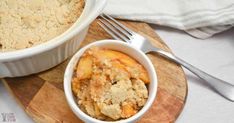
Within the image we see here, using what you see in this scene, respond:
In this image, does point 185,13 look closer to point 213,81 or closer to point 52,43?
point 213,81

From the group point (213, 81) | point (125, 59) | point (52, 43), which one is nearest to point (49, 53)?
point (52, 43)

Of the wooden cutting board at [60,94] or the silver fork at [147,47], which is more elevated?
the silver fork at [147,47]

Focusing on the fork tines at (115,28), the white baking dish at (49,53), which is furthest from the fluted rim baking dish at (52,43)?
the fork tines at (115,28)

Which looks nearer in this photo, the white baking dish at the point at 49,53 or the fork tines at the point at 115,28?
the white baking dish at the point at 49,53

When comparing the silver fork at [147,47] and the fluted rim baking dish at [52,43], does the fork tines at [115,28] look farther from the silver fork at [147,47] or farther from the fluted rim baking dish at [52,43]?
the fluted rim baking dish at [52,43]

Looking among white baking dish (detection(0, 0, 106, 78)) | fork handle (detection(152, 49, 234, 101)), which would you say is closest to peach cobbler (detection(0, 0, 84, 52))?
white baking dish (detection(0, 0, 106, 78))

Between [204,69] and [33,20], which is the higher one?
[33,20]

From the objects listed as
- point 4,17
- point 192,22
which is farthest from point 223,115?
point 4,17

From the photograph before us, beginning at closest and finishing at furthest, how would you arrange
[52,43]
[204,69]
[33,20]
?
[52,43] → [33,20] → [204,69]
